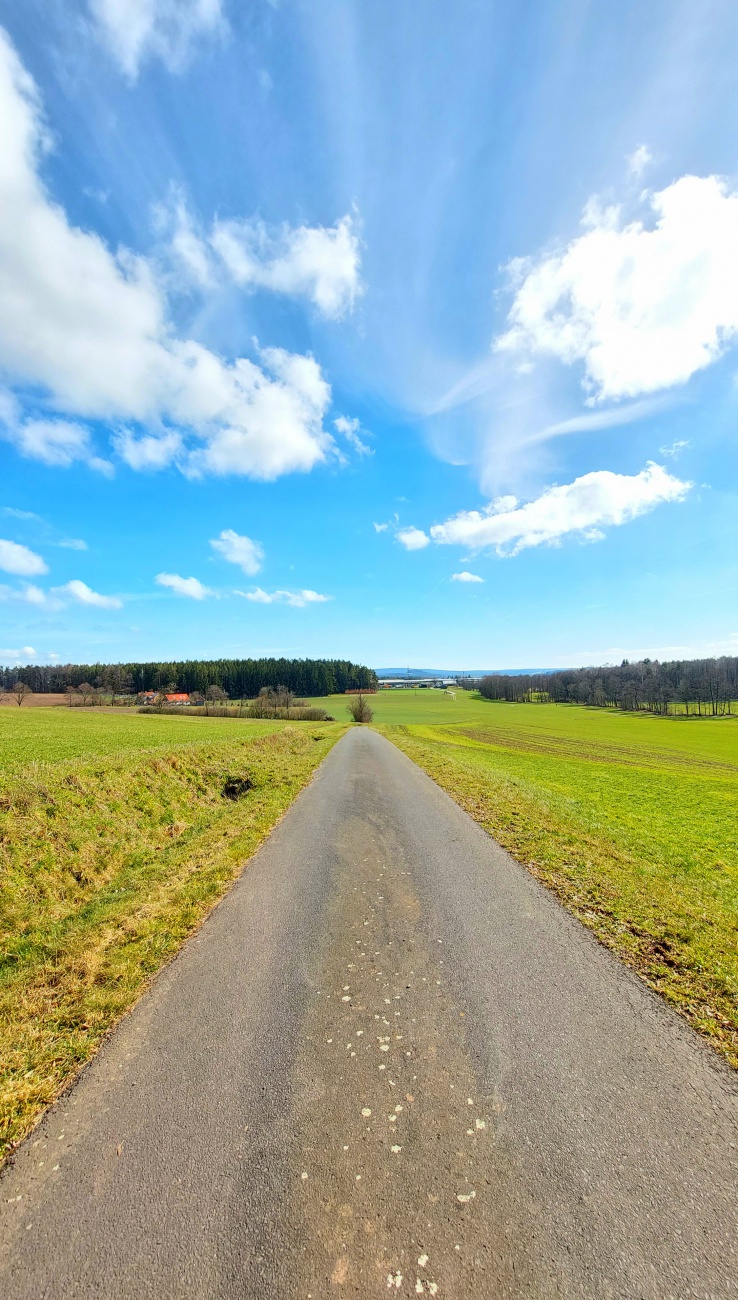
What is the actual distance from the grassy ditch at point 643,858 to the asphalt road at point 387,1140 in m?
0.67

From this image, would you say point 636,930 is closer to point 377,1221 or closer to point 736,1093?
point 736,1093

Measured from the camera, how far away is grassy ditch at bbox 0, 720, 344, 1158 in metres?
4.91

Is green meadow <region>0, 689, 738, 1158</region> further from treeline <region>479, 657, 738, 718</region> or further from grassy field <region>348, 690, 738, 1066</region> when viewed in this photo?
treeline <region>479, 657, 738, 718</region>

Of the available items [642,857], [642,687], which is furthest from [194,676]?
[642,857]

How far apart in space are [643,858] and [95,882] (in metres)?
12.2

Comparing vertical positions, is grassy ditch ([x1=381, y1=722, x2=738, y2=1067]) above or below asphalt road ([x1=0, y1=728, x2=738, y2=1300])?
below

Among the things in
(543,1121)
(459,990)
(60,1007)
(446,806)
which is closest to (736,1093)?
(543,1121)

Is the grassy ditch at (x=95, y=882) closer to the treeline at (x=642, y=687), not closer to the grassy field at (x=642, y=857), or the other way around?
the grassy field at (x=642, y=857)

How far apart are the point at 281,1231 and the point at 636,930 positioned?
19.9 ft

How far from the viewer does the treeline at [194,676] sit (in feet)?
408

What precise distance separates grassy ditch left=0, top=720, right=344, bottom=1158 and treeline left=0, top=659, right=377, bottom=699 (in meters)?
110

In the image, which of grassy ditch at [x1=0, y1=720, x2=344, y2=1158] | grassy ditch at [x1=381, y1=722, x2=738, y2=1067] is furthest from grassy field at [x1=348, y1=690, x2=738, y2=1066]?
grassy ditch at [x1=0, y1=720, x2=344, y2=1158]

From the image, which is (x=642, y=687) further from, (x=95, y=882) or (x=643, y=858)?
(x=95, y=882)

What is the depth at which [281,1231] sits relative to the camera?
3.03 m
